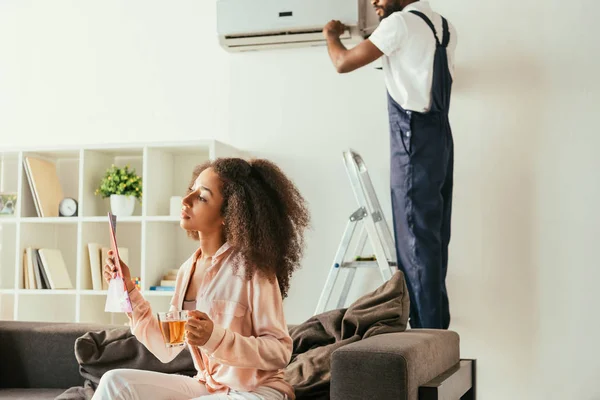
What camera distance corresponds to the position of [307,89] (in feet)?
13.2

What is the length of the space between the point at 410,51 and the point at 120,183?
1.61 metres

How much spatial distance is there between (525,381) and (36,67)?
3.04 m

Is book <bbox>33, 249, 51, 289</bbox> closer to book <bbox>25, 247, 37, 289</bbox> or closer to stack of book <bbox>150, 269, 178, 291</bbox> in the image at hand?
book <bbox>25, 247, 37, 289</bbox>

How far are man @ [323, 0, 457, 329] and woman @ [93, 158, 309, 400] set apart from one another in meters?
1.13

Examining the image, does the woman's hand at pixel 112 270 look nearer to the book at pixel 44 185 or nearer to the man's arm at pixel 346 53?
the man's arm at pixel 346 53

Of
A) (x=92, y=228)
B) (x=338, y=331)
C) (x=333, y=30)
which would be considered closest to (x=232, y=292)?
(x=338, y=331)

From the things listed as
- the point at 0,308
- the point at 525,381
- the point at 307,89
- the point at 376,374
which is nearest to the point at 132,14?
the point at 307,89

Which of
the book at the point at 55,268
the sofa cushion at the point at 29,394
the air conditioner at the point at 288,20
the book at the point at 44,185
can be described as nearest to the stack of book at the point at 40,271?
the book at the point at 55,268

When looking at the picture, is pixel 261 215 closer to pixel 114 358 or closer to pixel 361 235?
pixel 114 358

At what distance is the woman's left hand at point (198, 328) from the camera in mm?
1771

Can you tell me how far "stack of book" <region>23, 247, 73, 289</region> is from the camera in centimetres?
399

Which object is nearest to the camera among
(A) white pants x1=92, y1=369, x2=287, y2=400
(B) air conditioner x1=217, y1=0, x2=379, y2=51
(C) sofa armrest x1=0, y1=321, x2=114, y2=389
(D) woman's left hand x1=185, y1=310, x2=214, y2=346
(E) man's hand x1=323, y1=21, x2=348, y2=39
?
(D) woman's left hand x1=185, y1=310, x2=214, y2=346

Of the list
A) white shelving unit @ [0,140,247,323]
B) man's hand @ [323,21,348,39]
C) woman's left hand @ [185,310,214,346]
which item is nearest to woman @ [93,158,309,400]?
woman's left hand @ [185,310,214,346]

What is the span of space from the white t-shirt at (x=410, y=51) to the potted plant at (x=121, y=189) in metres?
1.45
